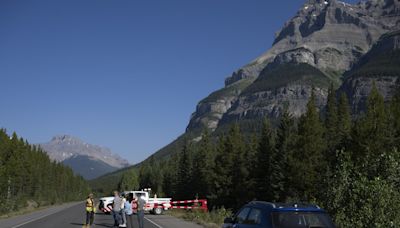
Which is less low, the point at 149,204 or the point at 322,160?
the point at 322,160

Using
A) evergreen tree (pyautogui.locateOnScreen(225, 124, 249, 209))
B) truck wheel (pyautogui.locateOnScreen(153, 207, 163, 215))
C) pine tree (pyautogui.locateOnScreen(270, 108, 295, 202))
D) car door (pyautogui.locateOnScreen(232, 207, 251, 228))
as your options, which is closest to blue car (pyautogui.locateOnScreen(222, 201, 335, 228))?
car door (pyautogui.locateOnScreen(232, 207, 251, 228))

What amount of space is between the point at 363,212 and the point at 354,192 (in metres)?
1.52

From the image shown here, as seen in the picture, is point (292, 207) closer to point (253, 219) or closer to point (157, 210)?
point (253, 219)

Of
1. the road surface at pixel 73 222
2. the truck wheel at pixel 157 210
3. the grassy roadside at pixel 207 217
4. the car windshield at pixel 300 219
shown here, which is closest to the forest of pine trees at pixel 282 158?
the grassy roadside at pixel 207 217

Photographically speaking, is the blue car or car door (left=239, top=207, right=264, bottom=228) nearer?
the blue car

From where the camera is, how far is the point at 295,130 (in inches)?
2467

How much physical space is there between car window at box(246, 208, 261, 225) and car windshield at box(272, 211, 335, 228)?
2.43 feet

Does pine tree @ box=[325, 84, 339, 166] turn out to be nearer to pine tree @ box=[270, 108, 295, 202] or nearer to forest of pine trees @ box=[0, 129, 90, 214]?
pine tree @ box=[270, 108, 295, 202]

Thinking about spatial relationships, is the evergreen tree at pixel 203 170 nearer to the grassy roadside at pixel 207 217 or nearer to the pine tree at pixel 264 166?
the pine tree at pixel 264 166

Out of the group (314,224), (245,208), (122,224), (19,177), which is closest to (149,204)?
(122,224)

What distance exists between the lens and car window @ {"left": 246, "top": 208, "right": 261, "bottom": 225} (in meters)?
11.6

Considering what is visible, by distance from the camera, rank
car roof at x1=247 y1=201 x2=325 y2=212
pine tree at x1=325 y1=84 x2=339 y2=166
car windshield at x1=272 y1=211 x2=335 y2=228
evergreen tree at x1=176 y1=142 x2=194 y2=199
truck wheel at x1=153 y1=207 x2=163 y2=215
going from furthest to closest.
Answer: evergreen tree at x1=176 y1=142 x2=194 y2=199
pine tree at x1=325 y1=84 x2=339 y2=166
truck wheel at x1=153 y1=207 x2=163 y2=215
car roof at x1=247 y1=201 x2=325 y2=212
car windshield at x1=272 y1=211 x2=335 y2=228

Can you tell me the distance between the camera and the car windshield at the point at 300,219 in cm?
1070

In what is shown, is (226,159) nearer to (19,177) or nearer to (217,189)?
(217,189)
